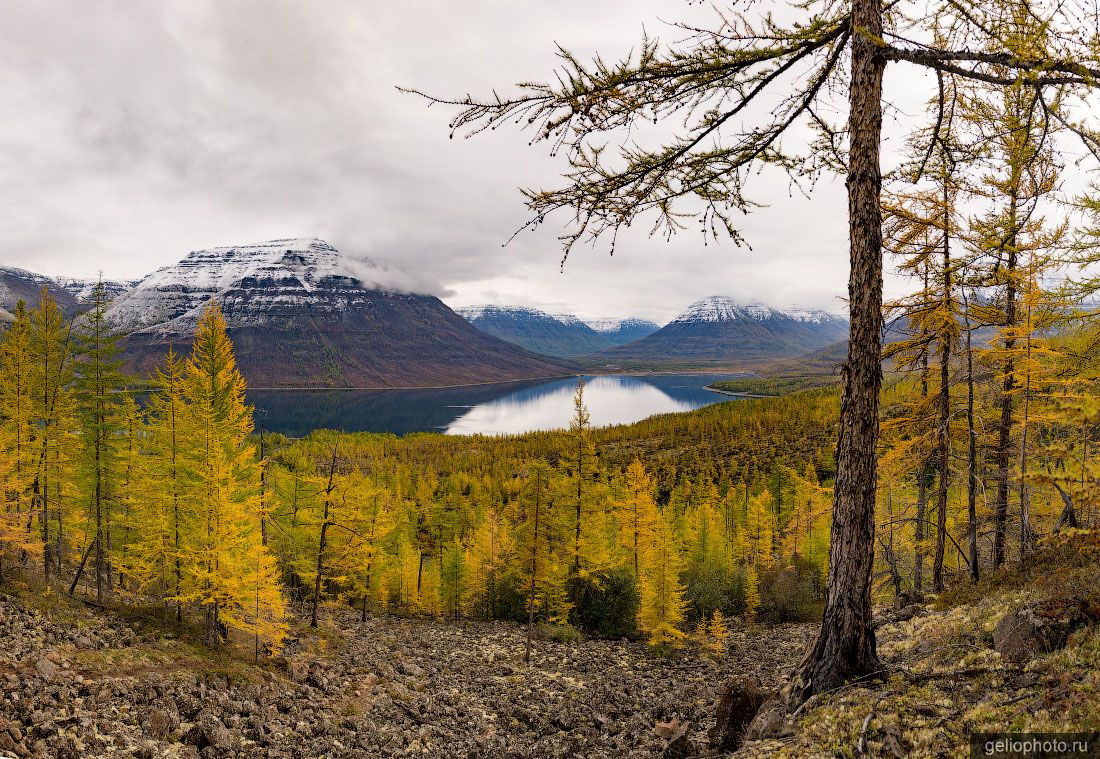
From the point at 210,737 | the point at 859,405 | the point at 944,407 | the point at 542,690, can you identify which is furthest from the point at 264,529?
the point at 944,407

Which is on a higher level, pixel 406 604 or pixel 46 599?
pixel 46 599

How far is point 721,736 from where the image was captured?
7977mm

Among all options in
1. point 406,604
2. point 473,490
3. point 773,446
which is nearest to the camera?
point 406,604

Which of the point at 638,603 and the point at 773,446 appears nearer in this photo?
the point at 638,603

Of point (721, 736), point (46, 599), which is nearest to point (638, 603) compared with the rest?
point (721, 736)

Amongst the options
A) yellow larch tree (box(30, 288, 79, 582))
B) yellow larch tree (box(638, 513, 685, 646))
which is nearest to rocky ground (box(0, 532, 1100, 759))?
yellow larch tree (box(638, 513, 685, 646))

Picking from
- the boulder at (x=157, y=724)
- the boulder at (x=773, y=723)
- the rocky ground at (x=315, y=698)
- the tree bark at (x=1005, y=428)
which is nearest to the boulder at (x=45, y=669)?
the rocky ground at (x=315, y=698)

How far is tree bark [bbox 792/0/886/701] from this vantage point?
5.78 m

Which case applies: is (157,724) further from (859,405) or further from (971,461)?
(971,461)

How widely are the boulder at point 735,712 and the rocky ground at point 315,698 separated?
83cm

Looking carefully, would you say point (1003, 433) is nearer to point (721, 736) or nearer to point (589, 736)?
point (721, 736)

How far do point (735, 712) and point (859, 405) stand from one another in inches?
217

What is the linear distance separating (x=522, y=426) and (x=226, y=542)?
539 ft

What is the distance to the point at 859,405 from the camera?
232 inches
